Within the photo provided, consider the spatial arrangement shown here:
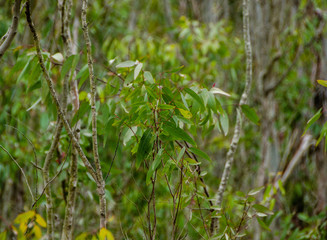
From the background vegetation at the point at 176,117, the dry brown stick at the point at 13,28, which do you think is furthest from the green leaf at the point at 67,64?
the dry brown stick at the point at 13,28

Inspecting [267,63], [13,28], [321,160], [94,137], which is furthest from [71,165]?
[267,63]

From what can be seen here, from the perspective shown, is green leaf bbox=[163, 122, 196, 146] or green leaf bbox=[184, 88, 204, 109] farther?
green leaf bbox=[184, 88, 204, 109]

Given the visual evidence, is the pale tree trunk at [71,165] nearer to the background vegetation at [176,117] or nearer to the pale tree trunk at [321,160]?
the background vegetation at [176,117]

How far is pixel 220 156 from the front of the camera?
3.77m

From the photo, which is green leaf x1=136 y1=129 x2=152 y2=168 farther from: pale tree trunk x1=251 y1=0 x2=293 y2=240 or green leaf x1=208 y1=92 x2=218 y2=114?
pale tree trunk x1=251 y1=0 x2=293 y2=240

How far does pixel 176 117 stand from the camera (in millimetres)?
1125

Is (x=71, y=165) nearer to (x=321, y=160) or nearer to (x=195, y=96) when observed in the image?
(x=195, y=96)

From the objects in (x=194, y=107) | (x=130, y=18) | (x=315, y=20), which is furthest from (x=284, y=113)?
(x=194, y=107)

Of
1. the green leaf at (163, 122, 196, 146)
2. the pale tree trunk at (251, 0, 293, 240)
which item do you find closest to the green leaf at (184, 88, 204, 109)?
the green leaf at (163, 122, 196, 146)

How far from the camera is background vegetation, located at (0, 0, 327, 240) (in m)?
1.29

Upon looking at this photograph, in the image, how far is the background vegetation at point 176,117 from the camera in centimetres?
129

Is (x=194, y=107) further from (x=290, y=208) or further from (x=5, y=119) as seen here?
(x=290, y=208)

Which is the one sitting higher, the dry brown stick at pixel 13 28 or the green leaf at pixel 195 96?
the dry brown stick at pixel 13 28

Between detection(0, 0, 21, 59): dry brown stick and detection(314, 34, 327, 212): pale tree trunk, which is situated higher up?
detection(0, 0, 21, 59): dry brown stick
